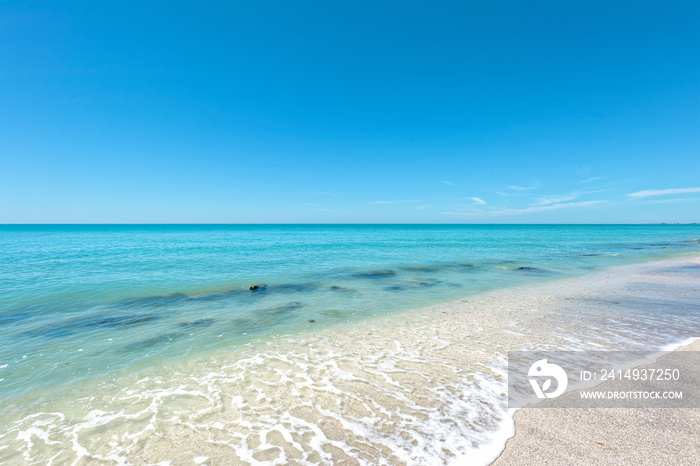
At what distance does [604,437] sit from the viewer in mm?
4473

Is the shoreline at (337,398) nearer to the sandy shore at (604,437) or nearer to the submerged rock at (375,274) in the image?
the sandy shore at (604,437)

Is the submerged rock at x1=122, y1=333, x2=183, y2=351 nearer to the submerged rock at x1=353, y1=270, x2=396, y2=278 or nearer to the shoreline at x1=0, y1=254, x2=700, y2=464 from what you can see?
the shoreline at x1=0, y1=254, x2=700, y2=464

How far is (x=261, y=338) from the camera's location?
9.60 meters

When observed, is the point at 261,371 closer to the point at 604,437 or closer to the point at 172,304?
the point at 604,437

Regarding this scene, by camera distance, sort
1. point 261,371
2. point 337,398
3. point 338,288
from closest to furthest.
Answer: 1. point 337,398
2. point 261,371
3. point 338,288

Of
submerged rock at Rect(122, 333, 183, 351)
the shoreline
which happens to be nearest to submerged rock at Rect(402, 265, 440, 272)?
the shoreline

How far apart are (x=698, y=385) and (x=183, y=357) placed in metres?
12.1

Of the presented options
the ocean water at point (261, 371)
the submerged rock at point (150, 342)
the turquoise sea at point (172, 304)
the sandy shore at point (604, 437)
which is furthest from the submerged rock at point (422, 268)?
the sandy shore at point (604, 437)

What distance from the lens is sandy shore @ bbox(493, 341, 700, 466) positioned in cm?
407

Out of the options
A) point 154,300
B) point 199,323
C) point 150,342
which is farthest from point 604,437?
point 154,300

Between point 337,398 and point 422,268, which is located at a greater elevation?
point 422,268

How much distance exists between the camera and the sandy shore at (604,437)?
407 centimetres

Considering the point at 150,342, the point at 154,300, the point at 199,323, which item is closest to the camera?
the point at 150,342

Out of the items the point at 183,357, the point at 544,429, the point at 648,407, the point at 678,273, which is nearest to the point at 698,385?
the point at 648,407
